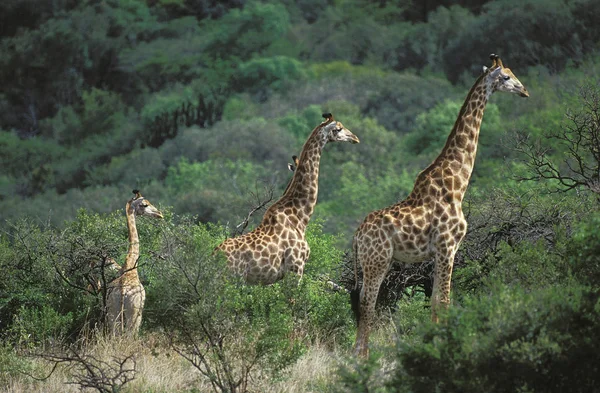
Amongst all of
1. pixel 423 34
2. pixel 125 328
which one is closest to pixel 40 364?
pixel 125 328

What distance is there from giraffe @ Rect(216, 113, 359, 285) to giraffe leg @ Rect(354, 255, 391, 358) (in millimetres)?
790

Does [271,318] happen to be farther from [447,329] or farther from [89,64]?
[89,64]

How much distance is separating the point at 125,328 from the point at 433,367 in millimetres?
4090

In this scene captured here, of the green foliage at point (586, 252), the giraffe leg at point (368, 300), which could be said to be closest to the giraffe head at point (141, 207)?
the giraffe leg at point (368, 300)

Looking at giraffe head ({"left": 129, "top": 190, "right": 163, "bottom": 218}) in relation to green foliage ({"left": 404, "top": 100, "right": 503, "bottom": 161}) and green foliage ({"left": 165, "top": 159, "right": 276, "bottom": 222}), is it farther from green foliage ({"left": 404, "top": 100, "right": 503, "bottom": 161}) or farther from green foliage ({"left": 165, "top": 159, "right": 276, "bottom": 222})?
green foliage ({"left": 404, "top": 100, "right": 503, "bottom": 161})

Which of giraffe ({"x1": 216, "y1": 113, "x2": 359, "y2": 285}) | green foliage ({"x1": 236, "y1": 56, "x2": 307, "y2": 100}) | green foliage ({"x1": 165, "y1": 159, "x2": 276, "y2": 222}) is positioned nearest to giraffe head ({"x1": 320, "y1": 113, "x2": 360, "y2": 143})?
giraffe ({"x1": 216, "y1": 113, "x2": 359, "y2": 285})

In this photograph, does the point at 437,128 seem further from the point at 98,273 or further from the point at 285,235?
the point at 285,235

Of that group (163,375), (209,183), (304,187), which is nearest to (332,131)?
(304,187)

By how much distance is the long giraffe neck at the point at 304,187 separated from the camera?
44.5 ft

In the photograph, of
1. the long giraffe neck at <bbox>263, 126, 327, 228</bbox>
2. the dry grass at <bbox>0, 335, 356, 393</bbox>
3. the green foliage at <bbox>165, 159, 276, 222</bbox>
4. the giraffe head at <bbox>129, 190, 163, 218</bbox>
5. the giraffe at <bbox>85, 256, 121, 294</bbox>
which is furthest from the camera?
the green foliage at <bbox>165, 159, 276, 222</bbox>

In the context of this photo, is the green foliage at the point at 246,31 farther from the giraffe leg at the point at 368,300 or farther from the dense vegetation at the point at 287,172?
the giraffe leg at the point at 368,300

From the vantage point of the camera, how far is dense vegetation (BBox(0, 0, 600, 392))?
1067cm

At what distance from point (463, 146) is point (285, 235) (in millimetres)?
1847

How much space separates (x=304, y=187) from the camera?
13.6 metres
